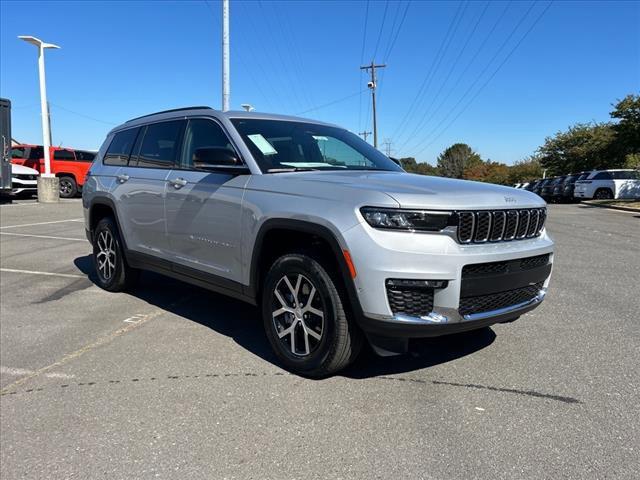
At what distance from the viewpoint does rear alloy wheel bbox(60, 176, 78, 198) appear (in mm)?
22172

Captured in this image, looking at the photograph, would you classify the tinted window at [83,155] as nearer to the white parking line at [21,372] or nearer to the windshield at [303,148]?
the windshield at [303,148]

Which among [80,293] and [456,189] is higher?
[456,189]

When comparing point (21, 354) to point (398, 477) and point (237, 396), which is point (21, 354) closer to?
point (237, 396)

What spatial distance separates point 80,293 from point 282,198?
→ 12.1 ft

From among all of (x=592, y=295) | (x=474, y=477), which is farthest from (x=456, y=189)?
(x=592, y=295)

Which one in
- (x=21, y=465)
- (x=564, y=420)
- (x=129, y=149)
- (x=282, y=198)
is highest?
(x=129, y=149)

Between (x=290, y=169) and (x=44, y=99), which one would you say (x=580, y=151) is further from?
(x=290, y=169)

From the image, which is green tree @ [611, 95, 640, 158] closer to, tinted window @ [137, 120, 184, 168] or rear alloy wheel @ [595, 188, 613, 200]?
rear alloy wheel @ [595, 188, 613, 200]

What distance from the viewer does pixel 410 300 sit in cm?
305

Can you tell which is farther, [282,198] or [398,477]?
[282,198]

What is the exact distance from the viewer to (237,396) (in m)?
3.34

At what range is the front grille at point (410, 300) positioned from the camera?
9.94 ft

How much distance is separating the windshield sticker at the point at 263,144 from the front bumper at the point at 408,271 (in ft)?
4.45

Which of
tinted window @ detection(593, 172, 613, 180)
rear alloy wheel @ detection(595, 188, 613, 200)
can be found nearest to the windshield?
tinted window @ detection(593, 172, 613, 180)
